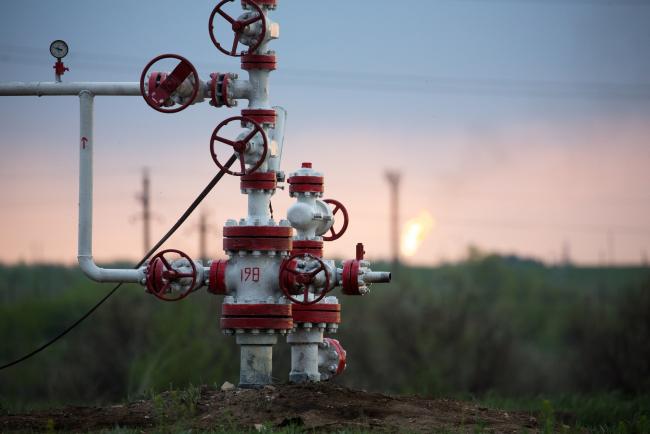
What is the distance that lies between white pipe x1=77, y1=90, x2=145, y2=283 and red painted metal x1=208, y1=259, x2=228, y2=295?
802mm

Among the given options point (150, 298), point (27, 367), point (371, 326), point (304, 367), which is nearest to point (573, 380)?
point (371, 326)

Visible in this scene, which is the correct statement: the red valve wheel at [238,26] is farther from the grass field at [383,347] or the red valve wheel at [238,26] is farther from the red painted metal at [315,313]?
the grass field at [383,347]

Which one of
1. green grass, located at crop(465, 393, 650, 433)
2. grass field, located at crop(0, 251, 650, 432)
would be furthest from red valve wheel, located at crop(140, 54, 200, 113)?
grass field, located at crop(0, 251, 650, 432)

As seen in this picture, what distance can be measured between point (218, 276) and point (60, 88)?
243 cm

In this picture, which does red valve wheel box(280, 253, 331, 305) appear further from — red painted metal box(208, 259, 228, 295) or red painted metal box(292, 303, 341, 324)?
red painted metal box(292, 303, 341, 324)

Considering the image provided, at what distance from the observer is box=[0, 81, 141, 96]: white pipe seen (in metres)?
14.6

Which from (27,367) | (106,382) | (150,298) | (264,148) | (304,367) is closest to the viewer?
(264,148)

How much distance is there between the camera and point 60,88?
14797mm

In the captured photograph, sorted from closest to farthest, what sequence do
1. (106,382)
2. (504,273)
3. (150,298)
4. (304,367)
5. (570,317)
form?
(304,367), (106,382), (150,298), (570,317), (504,273)

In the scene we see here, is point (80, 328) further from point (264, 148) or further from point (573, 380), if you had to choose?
point (264, 148)

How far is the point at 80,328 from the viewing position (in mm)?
42250

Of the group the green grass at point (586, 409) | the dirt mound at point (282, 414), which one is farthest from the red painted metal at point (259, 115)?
the green grass at point (586, 409)

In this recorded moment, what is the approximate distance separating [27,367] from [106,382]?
6.86 meters

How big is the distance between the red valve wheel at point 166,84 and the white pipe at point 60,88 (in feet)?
1.50
